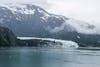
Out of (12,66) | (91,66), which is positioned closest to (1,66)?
(12,66)

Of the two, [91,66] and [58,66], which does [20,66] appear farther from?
[91,66]

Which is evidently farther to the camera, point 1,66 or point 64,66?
point 64,66

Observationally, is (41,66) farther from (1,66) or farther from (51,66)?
(1,66)

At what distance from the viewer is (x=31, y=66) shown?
107 meters

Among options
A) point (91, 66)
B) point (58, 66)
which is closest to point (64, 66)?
point (58, 66)

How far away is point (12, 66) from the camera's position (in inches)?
4114

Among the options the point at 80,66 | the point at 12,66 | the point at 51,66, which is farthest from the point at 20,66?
the point at 80,66

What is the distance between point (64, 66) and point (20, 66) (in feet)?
47.9

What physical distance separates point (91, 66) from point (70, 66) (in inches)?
267

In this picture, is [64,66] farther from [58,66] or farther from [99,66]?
[99,66]

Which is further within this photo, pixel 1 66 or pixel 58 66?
pixel 58 66

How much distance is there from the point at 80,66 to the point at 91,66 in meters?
3.77

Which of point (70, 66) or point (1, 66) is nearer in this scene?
point (1, 66)

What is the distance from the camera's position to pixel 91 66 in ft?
362
